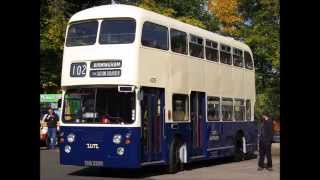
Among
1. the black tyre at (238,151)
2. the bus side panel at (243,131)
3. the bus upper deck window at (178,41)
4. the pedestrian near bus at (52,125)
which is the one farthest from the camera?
the pedestrian near bus at (52,125)

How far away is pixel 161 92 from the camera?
16406 mm

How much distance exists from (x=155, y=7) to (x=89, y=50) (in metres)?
21.3

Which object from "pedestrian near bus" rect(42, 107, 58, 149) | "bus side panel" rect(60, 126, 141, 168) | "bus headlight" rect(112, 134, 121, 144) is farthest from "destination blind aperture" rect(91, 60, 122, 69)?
"pedestrian near bus" rect(42, 107, 58, 149)

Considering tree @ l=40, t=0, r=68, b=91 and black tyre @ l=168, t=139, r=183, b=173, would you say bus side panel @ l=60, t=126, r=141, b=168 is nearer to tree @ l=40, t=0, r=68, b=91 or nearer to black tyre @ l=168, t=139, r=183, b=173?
black tyre @ l=168, t=139, r=183, b=173

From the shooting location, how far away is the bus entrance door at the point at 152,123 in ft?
50.7

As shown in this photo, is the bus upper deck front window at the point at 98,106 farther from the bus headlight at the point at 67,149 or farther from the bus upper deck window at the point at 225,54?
the bus upper deck window at the point at 225,54

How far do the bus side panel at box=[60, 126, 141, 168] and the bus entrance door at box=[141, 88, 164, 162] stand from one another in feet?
1.42

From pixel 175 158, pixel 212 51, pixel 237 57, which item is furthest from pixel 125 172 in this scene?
pixel 237 57

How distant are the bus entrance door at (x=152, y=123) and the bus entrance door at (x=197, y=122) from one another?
2104 mm

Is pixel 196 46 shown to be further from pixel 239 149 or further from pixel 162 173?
pixel 239 149

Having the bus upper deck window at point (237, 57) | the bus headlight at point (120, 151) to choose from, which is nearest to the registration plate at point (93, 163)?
the bus headlight at point (120, 151)

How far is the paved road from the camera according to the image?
1598 centimetres
